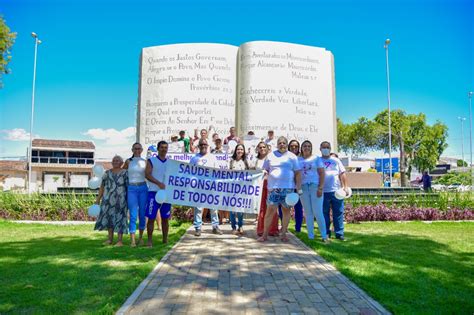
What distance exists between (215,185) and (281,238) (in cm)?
166

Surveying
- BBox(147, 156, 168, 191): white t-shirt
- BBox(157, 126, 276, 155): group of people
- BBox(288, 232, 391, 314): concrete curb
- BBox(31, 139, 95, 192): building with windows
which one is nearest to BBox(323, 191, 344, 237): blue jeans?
BBox(288, 232, 391, 314): concrete curb

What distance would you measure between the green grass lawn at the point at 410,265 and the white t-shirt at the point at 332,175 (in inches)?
41.6

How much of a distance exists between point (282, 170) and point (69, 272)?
3.90m

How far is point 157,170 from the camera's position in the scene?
7227mm

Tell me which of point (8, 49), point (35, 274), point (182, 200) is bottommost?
point (35, 274)

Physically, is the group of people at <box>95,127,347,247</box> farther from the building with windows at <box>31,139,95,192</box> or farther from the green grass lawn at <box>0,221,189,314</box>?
the building with windows at <box>31,139,95,192</box>

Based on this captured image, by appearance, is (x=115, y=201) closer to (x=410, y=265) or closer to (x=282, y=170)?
(x=282, y=170)

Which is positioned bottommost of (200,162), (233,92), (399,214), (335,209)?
(399,214)

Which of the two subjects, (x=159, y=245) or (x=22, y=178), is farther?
(x=22, y=178)

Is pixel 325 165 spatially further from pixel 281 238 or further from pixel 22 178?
pixel 22 178

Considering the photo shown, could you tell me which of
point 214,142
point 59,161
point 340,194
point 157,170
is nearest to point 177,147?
point 214,142

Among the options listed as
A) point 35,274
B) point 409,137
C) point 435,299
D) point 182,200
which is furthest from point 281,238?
point 409,137

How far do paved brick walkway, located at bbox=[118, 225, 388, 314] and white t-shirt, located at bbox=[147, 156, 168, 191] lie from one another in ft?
4.02

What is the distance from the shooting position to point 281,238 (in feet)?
25.4
